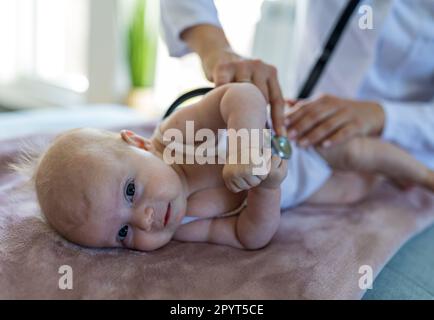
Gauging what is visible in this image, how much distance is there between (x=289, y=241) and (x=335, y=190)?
26 cm

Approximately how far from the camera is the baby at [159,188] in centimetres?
66

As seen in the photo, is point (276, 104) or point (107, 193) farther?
point (276, 104)

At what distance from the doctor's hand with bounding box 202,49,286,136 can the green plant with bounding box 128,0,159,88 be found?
1.76 metres

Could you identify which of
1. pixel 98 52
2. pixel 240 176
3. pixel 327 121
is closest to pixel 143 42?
pixel 98 52

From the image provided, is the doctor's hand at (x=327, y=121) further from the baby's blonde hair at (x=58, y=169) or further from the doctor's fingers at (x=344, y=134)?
the baby's blonde hair at (x=58, y=169)

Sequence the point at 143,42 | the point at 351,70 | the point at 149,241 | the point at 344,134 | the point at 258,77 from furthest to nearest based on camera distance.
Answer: the point at 143,42, the point at 351,70, the point at 344,134, the point at 258,77, the point at 149,241

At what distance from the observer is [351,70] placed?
1.05 m

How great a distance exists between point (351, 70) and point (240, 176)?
58 centimetres

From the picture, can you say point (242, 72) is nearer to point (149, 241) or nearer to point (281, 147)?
point (281, 147)

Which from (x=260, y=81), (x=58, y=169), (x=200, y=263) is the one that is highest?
Result: (x=260, y=81)

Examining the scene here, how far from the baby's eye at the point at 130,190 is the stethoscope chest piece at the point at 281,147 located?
223 millimetres

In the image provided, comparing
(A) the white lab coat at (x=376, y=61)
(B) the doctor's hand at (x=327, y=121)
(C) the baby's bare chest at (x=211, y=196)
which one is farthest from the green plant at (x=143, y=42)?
(C) the baby's bare chest at (x=211, y=196)

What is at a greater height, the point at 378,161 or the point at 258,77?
the point at 258,77

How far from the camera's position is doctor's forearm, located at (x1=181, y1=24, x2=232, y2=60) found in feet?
2.87
